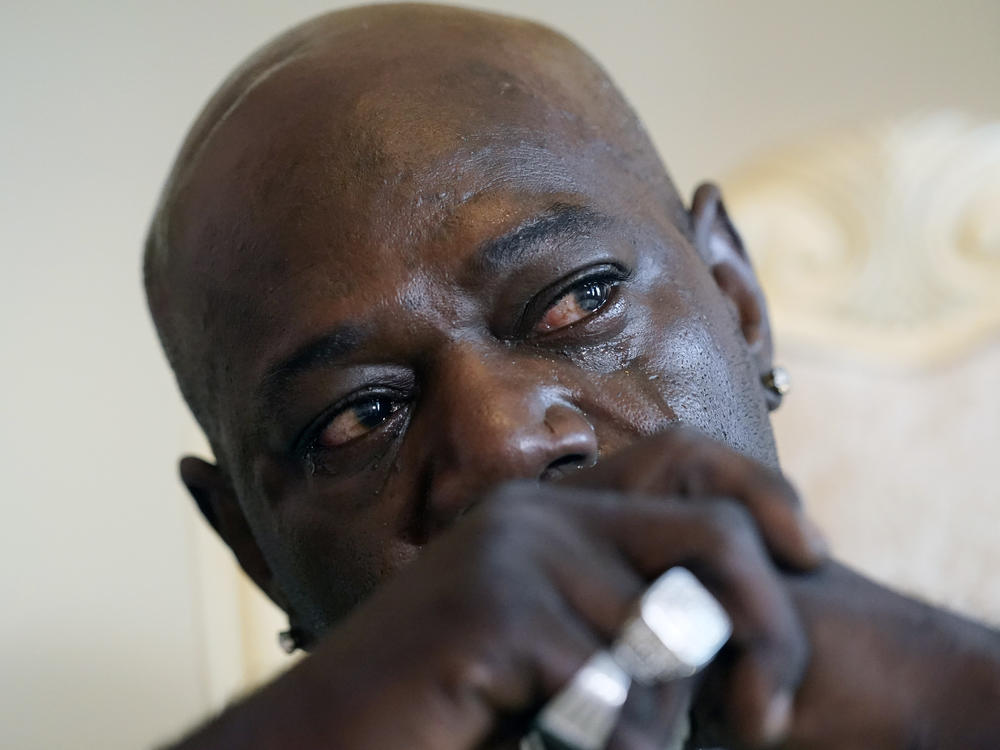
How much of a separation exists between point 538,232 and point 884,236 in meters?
0.93

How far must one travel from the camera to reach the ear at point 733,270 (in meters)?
0.86

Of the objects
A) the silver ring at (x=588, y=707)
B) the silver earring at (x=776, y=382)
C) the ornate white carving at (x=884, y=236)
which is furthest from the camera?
the ornate white carving at (x=884, y=236)

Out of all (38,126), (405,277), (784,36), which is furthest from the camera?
(784,36)

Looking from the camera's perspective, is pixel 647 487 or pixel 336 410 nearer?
pixel 647 487

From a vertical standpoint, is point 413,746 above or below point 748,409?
above

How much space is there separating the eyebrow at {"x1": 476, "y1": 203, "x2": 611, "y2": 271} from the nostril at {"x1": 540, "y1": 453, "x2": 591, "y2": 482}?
145 millimetres

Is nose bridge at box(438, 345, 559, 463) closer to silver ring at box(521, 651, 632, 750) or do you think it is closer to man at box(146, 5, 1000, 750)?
man at box(146, 5, 1000, 750)

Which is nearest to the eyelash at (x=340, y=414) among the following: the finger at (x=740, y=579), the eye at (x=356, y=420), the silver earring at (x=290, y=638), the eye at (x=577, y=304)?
the eye at (x=356, y=420)

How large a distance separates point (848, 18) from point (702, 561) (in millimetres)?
1475

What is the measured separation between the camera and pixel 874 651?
36 cm

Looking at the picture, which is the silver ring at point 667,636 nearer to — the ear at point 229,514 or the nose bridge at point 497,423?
the nose bridge at point 497,423

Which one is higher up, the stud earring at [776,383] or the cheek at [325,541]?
the cheek at [325,541]

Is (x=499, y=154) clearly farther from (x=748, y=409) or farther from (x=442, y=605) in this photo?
(x=442, y=605)

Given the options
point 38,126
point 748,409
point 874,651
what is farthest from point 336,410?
point 38,126
